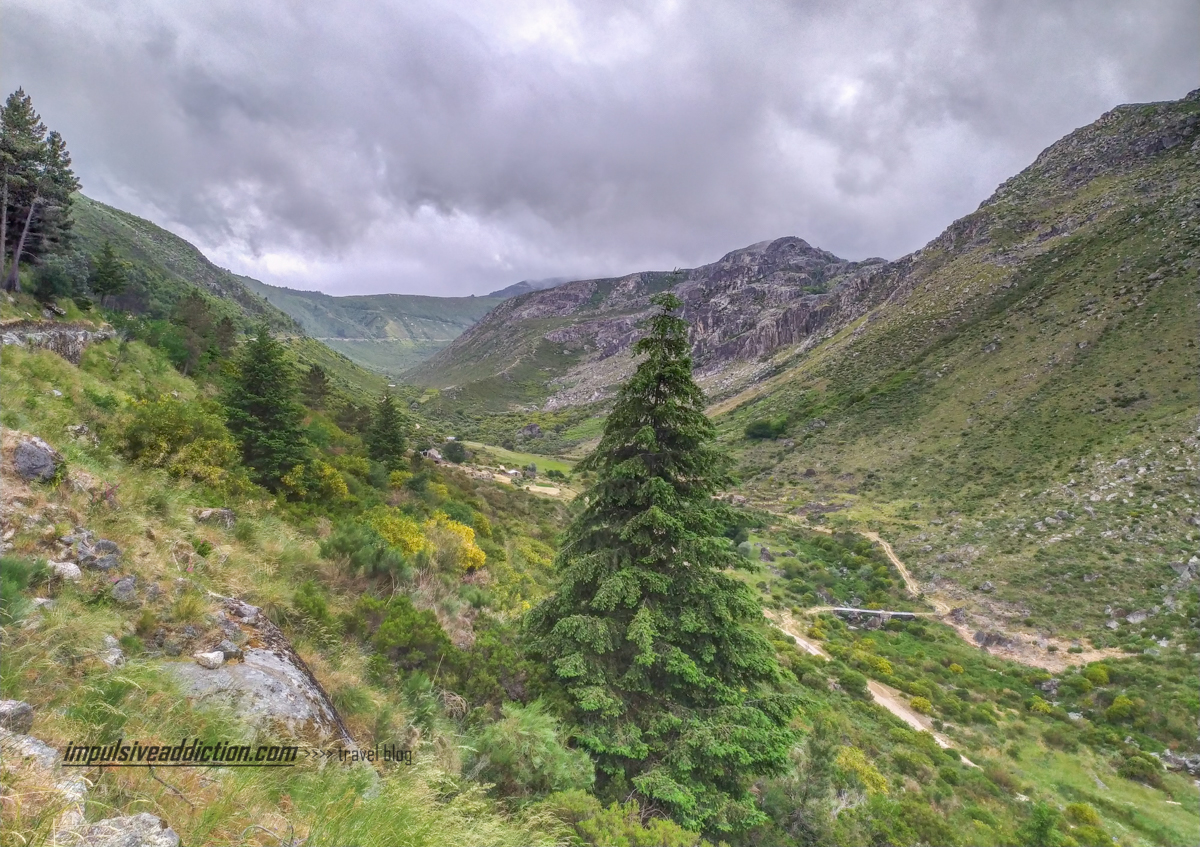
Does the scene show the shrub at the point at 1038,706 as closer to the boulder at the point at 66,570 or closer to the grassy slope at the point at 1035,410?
→ the grassy slope at the point at 1035,410

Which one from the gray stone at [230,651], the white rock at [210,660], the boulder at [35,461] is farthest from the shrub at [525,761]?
the boulder at [35,461]

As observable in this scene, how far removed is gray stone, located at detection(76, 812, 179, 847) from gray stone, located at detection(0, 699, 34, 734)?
925mm

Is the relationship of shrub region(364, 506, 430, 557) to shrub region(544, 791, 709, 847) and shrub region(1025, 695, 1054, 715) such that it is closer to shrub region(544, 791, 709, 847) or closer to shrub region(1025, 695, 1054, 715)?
shrub region(544, 791, 709, 847)

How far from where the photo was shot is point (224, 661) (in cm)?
461

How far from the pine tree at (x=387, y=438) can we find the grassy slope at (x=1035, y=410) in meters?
39.7

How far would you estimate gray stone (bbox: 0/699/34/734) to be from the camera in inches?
109

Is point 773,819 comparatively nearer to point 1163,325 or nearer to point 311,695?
point 311,695

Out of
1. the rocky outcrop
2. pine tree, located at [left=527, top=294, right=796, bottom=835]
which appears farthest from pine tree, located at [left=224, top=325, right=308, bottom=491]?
pine tree, located at [left=527, top=294, right=796, bottom=835]

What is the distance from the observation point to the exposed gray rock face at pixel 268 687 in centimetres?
418

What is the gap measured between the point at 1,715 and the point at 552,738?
16.1ft

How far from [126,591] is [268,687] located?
1826 mm

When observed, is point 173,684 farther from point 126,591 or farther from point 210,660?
point 126,591

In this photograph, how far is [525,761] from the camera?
18.9 feet

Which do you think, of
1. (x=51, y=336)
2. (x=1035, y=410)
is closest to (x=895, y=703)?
(x=51, y=336)
